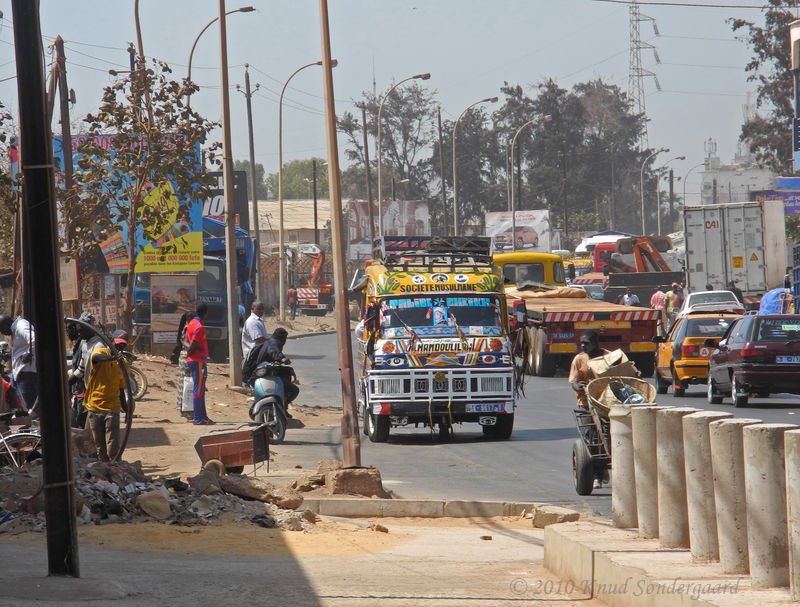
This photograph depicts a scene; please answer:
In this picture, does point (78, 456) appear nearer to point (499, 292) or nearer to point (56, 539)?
point (56, 539)

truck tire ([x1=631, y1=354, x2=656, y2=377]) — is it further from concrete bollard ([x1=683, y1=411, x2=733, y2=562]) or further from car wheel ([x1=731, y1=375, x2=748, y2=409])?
concrete bollard ([x1=683, y1=411, x2=733, y2=562])

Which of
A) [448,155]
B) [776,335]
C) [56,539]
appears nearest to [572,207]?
[448,155]

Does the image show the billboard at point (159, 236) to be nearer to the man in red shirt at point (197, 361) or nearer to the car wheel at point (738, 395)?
the man in red shirt at point (197, 361)

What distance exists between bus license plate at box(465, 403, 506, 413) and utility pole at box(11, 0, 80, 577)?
1054 centimetres

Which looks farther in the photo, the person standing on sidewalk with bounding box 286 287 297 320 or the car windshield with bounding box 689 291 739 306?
Result: the person standing on sidewalk with bounding box 286 287 297 320

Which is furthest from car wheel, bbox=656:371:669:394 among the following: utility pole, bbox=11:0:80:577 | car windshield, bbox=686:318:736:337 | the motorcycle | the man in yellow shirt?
utility pole, bbox=11:0:80:577

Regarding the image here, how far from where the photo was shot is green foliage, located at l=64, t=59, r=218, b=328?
2577 cm

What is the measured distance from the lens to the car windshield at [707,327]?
23281mm

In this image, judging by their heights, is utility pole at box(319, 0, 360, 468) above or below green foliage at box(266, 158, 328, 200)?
below

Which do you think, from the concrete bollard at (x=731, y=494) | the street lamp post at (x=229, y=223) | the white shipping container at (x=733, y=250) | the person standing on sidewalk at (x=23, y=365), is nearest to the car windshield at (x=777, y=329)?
the street lamp post at (x=229, y=223)

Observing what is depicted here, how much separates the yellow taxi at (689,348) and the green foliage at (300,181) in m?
119

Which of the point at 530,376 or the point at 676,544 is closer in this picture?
the point at 676,544

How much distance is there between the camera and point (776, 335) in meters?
20.4

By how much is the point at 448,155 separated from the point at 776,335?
3077 inches
